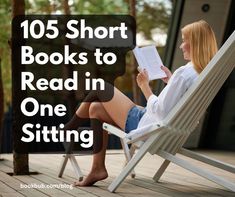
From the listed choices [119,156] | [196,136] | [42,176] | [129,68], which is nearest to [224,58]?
[42,176]

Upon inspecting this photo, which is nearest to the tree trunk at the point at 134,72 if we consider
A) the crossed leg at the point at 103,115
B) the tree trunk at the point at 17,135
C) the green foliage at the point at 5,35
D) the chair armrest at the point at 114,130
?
the green foliage at the point at 5,35

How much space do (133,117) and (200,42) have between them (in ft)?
2.02

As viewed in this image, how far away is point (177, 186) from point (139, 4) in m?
4.95

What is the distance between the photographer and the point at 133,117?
3.16 m

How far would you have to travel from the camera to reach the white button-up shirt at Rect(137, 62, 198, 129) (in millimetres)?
2869

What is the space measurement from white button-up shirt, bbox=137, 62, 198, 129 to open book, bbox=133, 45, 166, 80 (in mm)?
167

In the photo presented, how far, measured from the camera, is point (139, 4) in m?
7.89

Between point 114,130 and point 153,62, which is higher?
point 153,62

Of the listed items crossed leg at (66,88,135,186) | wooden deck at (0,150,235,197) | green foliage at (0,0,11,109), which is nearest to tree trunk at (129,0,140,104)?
green foliage at (0,0,11,109)

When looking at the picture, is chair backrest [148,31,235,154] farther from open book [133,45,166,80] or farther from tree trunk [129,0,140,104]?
tree trunk [129,0,140,104]

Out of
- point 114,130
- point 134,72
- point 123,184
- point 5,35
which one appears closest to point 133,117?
point 114,130

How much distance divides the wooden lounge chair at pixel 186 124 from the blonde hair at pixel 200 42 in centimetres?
11

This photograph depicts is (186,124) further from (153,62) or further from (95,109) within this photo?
(95,109)

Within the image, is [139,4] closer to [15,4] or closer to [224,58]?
[15,4]
